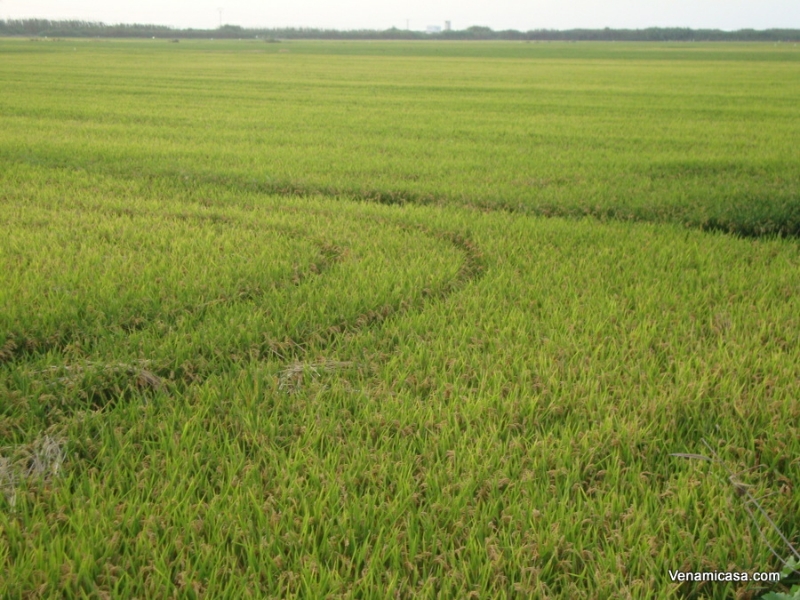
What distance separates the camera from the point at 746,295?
398 cm

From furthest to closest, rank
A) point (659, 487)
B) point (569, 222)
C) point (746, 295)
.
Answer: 1. point (569, 222)
2. point (746, 295)
3. point (659, 487)

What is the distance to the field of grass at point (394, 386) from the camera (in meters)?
1.79

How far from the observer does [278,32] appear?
127375 mm

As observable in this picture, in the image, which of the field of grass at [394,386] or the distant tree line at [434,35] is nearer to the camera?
the field of grass at [394,386]

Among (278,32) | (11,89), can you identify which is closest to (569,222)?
(11,89)

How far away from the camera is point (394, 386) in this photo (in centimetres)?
279

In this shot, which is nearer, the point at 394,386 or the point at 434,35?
the point at 394,386

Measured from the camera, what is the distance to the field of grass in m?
1.79

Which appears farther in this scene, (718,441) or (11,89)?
(11,89)

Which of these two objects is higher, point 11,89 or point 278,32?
point 278,32

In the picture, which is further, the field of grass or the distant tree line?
the distant tree line

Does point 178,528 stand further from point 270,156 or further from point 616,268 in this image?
point 270,156

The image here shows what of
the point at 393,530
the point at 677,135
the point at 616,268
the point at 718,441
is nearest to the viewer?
the point at 393,530

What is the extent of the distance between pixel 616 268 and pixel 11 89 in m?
20.0
